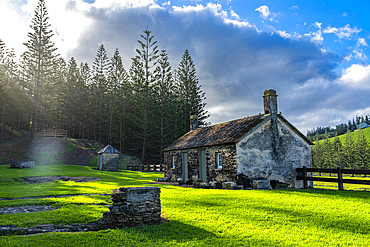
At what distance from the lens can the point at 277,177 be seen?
669 inches

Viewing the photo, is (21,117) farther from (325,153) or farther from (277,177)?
(325,153)

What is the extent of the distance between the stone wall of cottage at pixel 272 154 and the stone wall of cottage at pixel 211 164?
2.34ft

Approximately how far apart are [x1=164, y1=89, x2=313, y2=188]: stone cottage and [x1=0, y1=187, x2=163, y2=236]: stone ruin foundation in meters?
10.2

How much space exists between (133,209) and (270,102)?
14604 mm

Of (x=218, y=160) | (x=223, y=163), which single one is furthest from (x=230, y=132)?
(x=223, y=163)

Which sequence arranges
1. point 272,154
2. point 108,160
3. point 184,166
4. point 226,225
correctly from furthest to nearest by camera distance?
point 108,160 < point 184,166 < point 272,154 < point 226,225

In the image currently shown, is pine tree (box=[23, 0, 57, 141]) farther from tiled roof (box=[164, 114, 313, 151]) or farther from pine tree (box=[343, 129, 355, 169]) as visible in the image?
pine tree (box=[343, 129, 355, 169])

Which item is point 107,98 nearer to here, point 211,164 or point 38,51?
point 38,51

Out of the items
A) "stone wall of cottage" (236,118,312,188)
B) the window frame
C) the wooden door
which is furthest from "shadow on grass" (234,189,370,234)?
the wooden door

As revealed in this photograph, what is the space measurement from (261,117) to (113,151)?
2254 cm

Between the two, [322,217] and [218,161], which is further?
[218,161]

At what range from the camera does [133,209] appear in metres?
6.58

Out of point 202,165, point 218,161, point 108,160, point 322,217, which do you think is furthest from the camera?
point 108,160

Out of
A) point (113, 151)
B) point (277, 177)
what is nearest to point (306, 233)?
point (277, 177)
